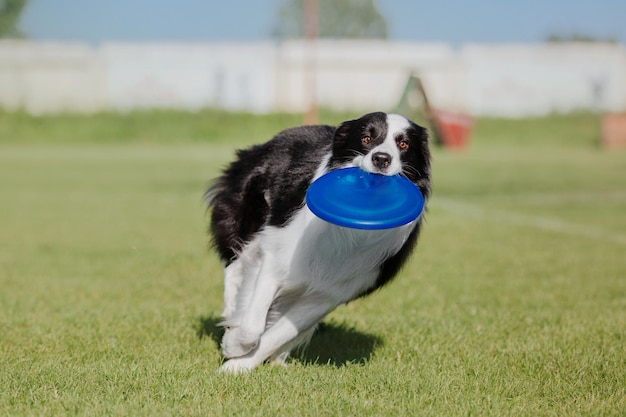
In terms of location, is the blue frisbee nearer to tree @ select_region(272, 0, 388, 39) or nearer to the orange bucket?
the orange bucket

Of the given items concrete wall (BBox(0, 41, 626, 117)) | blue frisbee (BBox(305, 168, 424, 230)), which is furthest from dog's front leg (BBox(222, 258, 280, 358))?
concrete wall (BBox(0, 41, 626, 117))

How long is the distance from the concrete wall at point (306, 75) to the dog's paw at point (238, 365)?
4231 centimetres

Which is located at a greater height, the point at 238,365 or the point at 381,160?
the point at 381,160

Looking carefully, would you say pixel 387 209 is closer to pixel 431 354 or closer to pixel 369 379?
pixel 369 379

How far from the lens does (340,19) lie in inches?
3292

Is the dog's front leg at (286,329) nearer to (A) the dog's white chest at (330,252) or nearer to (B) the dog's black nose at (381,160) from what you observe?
(A) the dog's white chest at (330,252)

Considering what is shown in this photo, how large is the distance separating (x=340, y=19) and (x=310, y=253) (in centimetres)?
8156

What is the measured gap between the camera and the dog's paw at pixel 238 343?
449cm

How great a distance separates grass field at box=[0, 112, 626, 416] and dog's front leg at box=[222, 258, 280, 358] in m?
0.16

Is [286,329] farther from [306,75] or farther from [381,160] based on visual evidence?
[306,75]

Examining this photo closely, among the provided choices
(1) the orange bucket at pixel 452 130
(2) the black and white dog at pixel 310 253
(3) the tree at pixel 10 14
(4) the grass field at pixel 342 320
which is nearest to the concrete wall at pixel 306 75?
(1) the orange bucket at pixel 452 130

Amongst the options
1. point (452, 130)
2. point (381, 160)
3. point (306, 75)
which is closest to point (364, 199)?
point (381, 160)

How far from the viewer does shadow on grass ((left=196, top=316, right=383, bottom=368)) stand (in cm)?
496

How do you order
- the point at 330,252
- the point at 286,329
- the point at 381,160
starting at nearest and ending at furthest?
the point at 381,160 < the point at 330,252 < the point at 286,329
